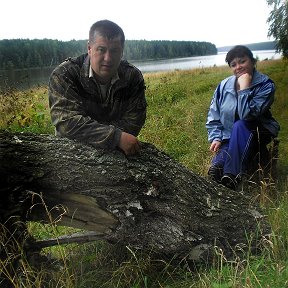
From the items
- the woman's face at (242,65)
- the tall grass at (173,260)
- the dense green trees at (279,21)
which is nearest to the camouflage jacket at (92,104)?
the tall grass at (173,260)

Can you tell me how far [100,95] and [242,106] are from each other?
5.42 ft

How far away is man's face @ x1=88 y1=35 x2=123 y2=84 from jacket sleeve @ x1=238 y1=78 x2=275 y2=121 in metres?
1.65

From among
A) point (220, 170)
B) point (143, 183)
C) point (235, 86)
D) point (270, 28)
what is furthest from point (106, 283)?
point (270, 28)

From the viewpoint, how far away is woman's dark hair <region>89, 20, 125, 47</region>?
2840mm

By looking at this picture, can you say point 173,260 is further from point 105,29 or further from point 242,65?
point 242,65

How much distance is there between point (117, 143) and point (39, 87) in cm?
539

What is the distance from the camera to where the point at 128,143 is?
2.85 m

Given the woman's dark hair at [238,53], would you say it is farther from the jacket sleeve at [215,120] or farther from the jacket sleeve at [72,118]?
the jacket sleeve at [72,118]

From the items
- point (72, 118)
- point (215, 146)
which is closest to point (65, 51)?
point (72, 118)

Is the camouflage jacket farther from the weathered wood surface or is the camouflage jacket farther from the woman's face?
the woman's face

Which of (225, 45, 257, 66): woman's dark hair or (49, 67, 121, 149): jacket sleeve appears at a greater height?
(225, 45, 257, 66): woman's dark hair

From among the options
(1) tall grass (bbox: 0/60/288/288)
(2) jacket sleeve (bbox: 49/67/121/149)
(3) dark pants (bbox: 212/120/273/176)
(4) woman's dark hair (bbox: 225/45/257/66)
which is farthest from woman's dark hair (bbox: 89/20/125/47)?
(3) dark pants (bbox: 212/120/273/176)

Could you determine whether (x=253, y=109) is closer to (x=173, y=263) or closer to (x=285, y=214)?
(x=285, y=214)

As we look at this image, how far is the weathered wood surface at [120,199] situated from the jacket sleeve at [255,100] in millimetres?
1368
